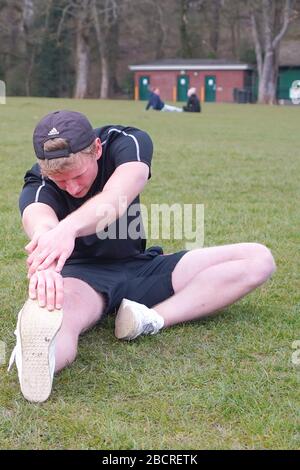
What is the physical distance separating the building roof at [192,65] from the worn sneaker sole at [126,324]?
4719cm

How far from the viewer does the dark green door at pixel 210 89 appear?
50.7 metres

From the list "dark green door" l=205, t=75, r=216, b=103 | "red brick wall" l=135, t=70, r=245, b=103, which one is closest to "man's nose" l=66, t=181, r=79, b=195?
"red brick wall" l=135, t=70, r=245, b=103

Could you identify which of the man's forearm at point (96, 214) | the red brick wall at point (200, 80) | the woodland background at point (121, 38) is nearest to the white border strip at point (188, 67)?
the red brick wall at point (200, 80)

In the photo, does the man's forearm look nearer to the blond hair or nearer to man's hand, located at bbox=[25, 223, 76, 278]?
man's hand, located at bbox=[25, 223, 76, 278]

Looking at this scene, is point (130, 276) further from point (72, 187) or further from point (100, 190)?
point (72, 187)

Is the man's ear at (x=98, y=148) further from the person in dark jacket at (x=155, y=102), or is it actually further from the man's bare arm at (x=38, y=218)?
the person in dark jacket at (x=155, y=102)

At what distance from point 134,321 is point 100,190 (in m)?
0.64

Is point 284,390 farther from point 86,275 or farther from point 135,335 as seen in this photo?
point 86,275

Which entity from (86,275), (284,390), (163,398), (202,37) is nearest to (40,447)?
(163,398)

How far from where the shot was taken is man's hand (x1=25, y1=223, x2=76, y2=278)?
3043 mm

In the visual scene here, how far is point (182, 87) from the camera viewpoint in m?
52.5

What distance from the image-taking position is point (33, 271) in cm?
306

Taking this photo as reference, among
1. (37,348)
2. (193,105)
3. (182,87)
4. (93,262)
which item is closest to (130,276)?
(93,262)

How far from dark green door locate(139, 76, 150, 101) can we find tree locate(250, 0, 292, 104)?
9.56m
